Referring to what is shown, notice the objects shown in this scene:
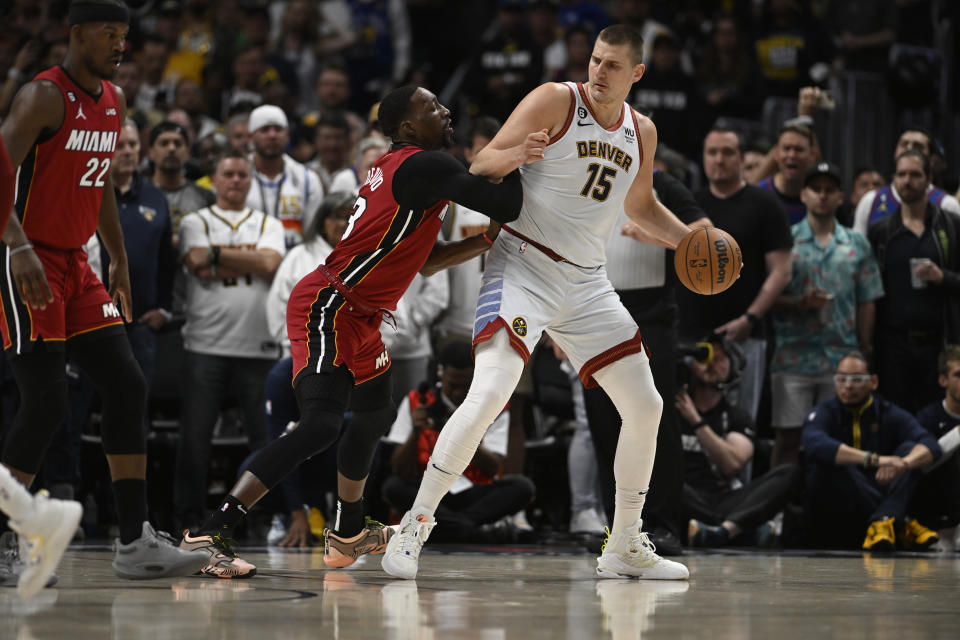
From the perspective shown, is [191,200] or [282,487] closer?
[282,487]

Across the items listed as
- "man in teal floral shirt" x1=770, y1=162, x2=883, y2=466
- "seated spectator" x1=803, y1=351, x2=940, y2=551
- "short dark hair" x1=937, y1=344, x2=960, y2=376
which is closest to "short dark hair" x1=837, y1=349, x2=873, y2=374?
"seated spectator" x1=803, y1=351, x2=940, y2=551

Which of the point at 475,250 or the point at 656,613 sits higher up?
the point at 475,250

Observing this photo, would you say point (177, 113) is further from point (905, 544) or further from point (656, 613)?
point (656, 613)

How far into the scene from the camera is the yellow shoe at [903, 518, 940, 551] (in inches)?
307

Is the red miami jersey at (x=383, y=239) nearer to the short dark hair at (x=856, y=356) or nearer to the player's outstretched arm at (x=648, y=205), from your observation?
the player's outstretched arm at (x=648, y=205)

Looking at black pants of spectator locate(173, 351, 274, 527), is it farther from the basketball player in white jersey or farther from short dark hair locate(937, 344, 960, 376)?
short dark hair locate(937, 344, 960, 376)

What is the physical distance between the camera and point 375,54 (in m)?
13.2

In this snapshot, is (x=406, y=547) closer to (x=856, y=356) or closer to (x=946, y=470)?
(x=856, y=356)

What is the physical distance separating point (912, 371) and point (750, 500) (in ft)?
5.58

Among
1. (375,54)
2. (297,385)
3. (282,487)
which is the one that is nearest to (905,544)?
(282,487)

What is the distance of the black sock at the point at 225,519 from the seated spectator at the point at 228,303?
Answer: 2.95 metres

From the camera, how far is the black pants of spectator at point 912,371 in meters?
8.70

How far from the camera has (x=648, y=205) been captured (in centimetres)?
570

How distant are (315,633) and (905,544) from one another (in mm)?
5248
